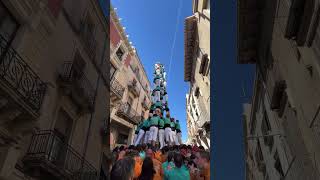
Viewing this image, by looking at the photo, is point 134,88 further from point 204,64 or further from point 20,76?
point 20,76

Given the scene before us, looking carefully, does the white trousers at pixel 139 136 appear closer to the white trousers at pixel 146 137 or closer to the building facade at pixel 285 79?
the white trousers at pixel 146 137

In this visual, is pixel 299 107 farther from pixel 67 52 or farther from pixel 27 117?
pixel 67 52

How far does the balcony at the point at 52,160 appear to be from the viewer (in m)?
9.75

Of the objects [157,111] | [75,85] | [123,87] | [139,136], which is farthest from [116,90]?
[75,85]

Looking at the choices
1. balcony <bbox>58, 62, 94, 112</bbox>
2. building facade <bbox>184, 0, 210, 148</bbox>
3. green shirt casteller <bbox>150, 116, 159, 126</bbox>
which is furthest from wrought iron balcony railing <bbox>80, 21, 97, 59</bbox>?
building facade <bbox>184, 0, 210, 148</bbox>

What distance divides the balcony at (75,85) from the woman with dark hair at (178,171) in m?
4.66

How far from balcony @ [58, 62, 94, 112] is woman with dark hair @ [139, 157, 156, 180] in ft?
13.1

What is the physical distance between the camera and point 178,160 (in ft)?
38.9

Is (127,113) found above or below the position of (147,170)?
above

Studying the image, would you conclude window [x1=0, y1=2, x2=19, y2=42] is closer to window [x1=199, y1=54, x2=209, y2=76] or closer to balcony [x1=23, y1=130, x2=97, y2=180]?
balcony [x1=23, y1=130, x2=97, y2=180]

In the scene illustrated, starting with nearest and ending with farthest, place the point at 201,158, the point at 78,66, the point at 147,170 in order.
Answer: the point at 147,170 → the point at 201,158 → the point at 78,66

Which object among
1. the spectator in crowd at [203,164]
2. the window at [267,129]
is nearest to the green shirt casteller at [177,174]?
the spectator in crowd at [203,164]

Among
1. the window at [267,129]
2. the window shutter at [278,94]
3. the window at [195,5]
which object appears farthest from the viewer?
the window at [195,5]

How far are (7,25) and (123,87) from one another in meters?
17.6
